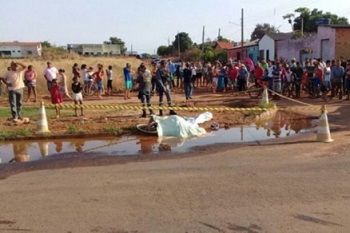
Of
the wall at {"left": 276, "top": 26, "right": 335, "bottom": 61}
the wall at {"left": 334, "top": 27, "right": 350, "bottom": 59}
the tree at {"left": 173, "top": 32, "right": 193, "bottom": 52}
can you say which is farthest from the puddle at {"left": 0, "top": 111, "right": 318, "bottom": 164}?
the tree at {"left": 173, "top": 32, "right": 193, "bottom": 52}

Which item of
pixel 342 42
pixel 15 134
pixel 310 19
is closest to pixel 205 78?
pixel 342 42

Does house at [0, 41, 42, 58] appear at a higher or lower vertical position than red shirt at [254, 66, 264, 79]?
higher

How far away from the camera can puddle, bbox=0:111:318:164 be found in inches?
404

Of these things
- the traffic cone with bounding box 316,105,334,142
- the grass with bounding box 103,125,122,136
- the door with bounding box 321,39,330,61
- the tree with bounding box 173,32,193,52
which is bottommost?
the grass with bounding box 103,125,122,136

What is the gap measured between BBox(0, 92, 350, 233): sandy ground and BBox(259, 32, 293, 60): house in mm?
33312

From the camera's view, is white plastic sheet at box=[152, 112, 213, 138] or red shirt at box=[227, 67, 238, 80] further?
red shirt at box=[227, 67, 238, 80]

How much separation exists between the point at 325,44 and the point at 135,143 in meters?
23.2

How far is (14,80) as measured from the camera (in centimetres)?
1395

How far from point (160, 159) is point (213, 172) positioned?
5.28 feet

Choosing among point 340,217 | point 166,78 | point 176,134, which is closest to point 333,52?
Result: point 166,78

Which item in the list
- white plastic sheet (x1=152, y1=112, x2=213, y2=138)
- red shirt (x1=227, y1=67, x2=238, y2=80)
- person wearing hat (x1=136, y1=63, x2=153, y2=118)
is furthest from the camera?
red shirt (x1=227, y1=67, x2=238, y2=80)

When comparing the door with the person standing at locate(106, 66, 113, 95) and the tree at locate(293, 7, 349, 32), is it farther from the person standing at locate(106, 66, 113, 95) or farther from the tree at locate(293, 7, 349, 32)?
the tree at locate(293, 7, 349, 32)

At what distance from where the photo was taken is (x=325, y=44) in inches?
1216

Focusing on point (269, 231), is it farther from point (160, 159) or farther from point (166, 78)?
point (166, 78)
